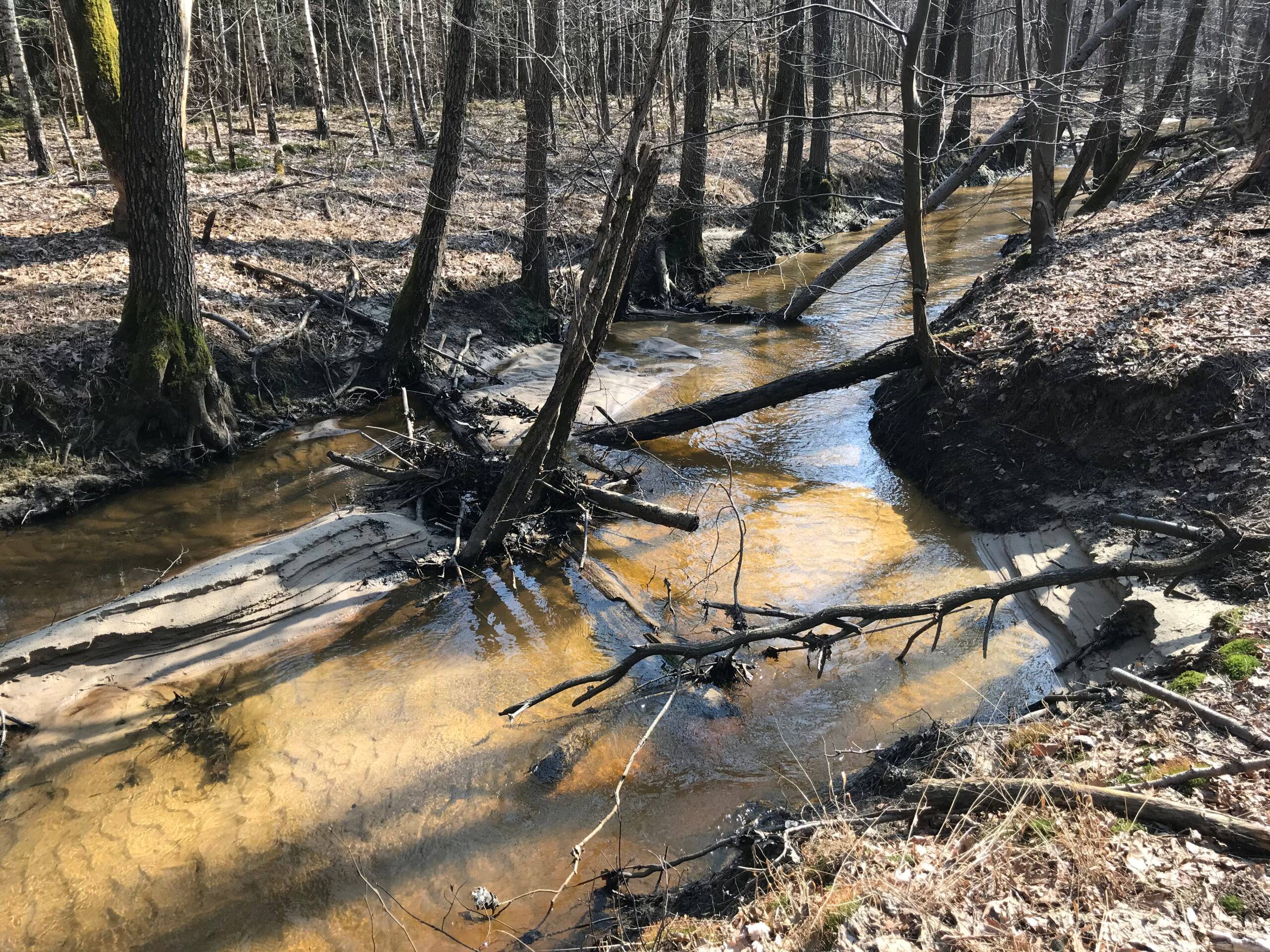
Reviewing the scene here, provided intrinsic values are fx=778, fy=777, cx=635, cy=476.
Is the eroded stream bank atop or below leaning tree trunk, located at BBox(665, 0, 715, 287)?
below

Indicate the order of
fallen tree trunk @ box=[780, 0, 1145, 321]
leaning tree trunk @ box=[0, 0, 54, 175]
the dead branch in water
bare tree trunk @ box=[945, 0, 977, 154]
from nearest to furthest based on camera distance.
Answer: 1. the dead branch in water
2. fallen tree trunk @ box=[780, 0, 1145, 321]
3. leaning tree trunk @ box=[0, 0, 54, 175]
4. bare tree trunk @ box=[945, 0, 977, 154]

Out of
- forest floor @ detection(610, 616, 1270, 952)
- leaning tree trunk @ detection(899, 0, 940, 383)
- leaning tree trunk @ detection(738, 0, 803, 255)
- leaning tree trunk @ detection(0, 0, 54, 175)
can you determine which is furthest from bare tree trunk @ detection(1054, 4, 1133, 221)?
leaning tree trunk @ detection(0, 0, 54, 175)

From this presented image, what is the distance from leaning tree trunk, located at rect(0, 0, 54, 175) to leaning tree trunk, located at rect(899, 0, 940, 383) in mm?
12903

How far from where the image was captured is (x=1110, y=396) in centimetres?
721

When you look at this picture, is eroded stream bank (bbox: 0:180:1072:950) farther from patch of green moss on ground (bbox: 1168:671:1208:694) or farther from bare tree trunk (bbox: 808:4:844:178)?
bare tree trunk (bbox: 808:4:844:178)

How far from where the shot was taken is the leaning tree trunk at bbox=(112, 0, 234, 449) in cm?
759

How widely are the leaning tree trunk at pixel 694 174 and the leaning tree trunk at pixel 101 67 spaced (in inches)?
312

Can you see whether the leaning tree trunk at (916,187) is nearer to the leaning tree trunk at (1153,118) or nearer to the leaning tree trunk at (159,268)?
the leaning tree trunk at (1153,118)

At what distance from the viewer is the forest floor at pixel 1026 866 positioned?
2791mm

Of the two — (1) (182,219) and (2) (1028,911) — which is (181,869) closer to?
(2) (1028,911)

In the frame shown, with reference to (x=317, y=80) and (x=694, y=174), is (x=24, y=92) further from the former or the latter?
(x=694, y=174)

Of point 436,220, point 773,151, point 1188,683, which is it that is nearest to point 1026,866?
point 1188,683

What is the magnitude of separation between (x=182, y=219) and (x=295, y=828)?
21.7 ft

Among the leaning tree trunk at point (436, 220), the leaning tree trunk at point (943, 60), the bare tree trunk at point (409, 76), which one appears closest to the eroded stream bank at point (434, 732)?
the leaning tree trunk at point (436, 220)
